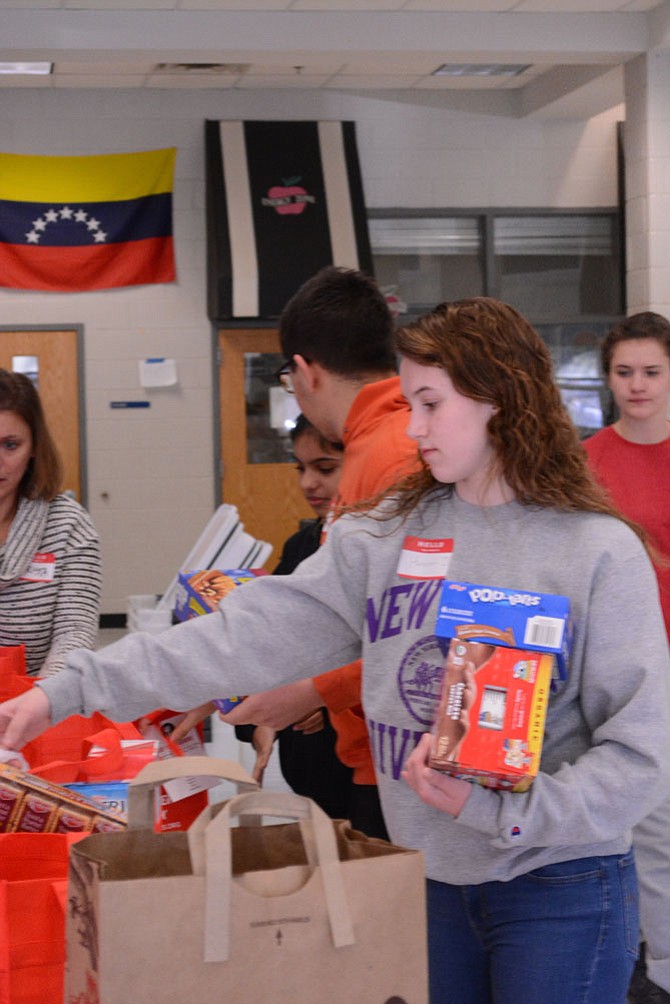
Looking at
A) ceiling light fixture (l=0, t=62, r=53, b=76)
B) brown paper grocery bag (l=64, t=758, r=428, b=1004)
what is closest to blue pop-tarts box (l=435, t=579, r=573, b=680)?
brown paper grocery bag (l=64, t=758, r=428, b=1004)

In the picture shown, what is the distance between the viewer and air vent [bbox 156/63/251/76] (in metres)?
7.71

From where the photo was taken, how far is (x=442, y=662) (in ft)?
4.81

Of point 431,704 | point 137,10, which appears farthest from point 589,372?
point 431,704

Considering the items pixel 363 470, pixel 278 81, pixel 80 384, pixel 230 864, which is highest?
pixel 278 81

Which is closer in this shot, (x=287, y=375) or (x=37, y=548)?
(x=287, y=375)

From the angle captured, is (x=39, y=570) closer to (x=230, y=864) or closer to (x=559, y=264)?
(x=230, y=864)

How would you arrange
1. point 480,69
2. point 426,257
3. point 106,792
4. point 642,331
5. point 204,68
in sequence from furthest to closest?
point 426,257 → point 480,69 → point 204,68 → point 642,331 → point 106,792

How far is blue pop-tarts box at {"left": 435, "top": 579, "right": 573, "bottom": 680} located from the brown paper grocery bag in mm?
271

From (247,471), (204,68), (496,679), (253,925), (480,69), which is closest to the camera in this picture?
(253,925)

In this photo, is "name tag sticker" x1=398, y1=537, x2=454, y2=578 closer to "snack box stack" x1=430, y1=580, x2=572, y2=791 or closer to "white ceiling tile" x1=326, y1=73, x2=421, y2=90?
"snack box stack" x1=430, y1=580, x2=572, y2=791

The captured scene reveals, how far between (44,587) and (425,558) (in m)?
1.50

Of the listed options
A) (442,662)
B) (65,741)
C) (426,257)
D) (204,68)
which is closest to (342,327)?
(442,662)

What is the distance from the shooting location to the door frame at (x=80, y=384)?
836 centimetres

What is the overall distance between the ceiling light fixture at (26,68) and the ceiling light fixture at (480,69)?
8.53 feet
